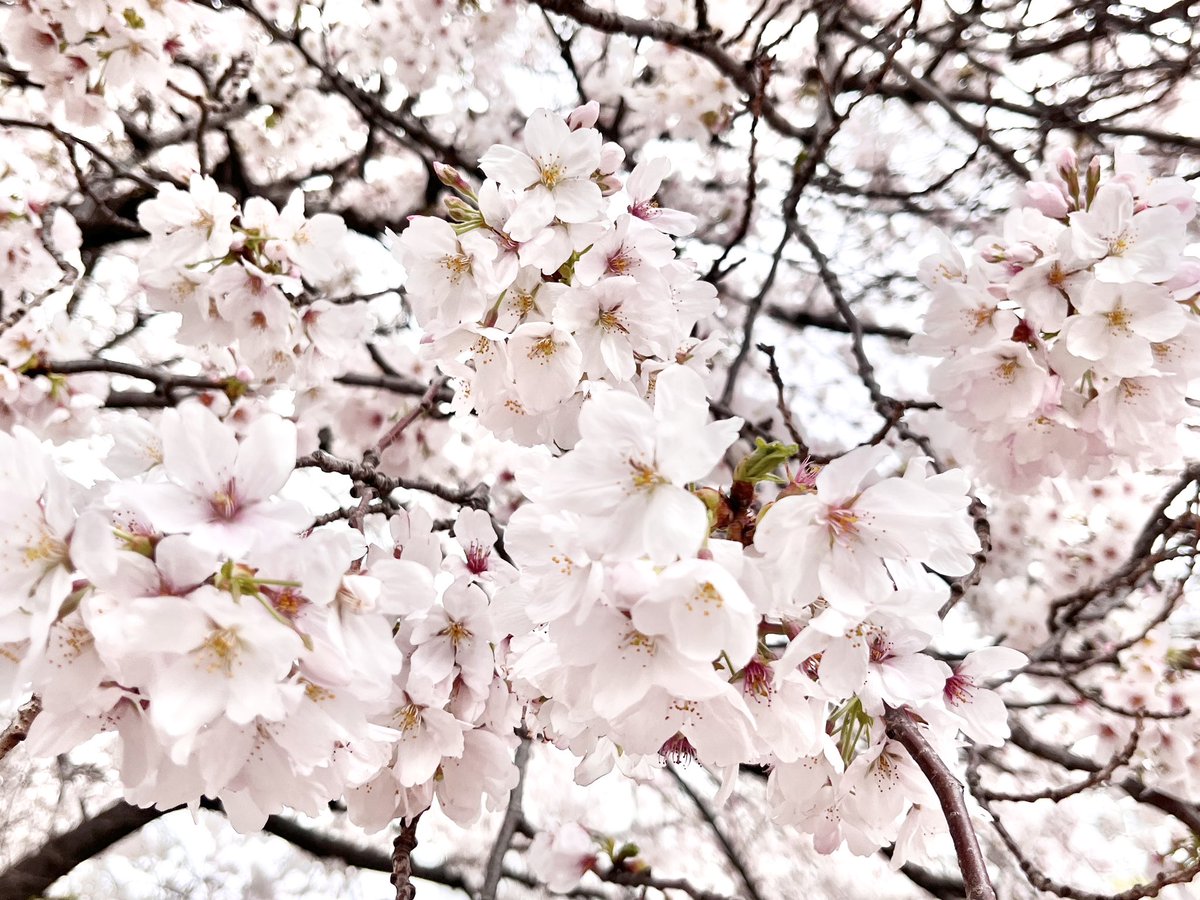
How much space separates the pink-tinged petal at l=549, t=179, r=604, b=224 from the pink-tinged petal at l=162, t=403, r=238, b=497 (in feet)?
1.59

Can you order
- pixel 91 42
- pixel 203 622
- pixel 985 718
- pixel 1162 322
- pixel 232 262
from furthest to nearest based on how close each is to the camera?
pixel 91 42 → pixel 232 262 → pixel 1162 322 → pixel 985 718 → pixel 203 622

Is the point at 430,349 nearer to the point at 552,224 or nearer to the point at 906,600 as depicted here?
the point at 552,224

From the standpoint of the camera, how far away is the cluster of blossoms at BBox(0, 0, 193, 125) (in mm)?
1942

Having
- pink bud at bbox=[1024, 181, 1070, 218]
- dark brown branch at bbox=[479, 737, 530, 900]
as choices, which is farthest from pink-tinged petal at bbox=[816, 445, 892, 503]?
dark brown branch at bbox=[479, 737, 530, 900]

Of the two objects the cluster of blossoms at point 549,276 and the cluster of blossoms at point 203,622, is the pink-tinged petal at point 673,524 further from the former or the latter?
the cluster of blossoms at point 549,276

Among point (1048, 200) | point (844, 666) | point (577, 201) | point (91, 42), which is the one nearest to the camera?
point (844, 666)

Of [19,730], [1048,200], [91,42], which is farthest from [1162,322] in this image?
[91,42]

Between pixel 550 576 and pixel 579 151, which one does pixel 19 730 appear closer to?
pixel 550 576

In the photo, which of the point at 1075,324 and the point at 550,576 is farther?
the point at 1075,324

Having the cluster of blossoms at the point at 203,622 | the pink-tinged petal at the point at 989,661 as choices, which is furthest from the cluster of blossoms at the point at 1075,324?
the cluster of blossoms at the point at 203,622

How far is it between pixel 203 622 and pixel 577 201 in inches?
28.8

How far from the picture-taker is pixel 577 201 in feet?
3.42

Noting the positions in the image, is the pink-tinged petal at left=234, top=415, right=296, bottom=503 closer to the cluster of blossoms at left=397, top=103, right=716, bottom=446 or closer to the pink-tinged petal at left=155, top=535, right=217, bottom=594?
the pink-tinged petal at left=155, top=535, right=217, bottom=594

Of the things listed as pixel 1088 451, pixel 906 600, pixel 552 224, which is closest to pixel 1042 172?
pixel 1088 451
